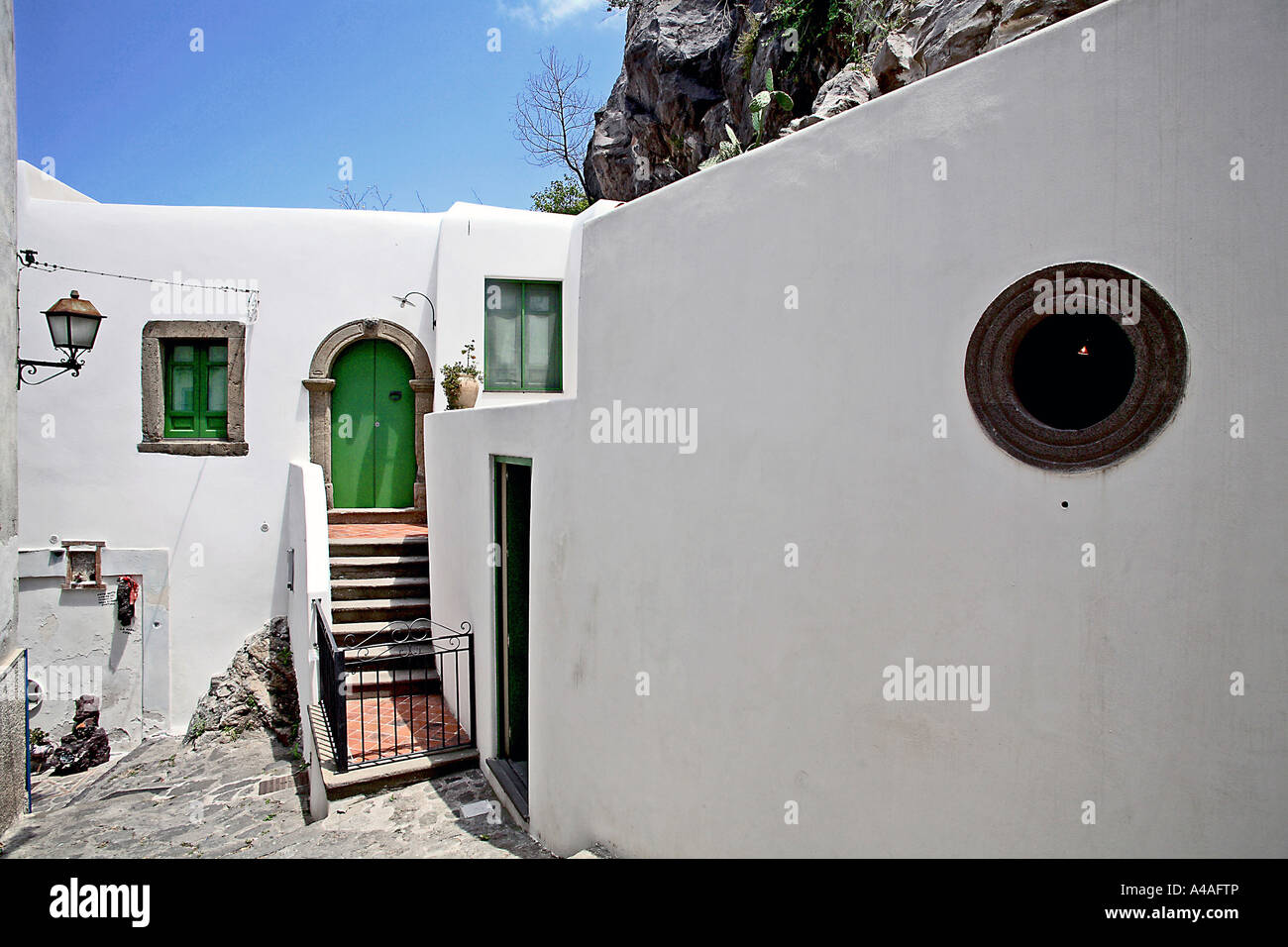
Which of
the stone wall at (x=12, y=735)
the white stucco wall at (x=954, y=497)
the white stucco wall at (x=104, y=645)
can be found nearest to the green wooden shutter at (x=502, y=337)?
the white stucco wall at (x=104, y=645)

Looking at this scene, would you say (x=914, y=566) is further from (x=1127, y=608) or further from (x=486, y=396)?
(x=486, y=396)

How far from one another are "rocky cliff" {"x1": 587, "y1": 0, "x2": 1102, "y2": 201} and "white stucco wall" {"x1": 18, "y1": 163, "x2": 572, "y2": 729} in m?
4.37

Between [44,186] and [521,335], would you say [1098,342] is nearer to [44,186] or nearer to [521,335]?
[521,335]

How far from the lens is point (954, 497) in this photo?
271 centimetres

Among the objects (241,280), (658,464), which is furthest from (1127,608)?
(241,280)

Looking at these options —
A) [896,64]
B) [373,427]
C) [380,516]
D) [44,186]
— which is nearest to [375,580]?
[380,516]

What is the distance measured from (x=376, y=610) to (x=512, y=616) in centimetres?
304

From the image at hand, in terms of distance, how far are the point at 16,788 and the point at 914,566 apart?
6.10 m

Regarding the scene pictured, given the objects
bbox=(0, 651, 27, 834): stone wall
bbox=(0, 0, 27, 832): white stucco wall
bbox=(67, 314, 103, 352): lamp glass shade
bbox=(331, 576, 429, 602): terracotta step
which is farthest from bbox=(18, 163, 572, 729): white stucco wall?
bbox=(0, 651, 27, 834): stone wall

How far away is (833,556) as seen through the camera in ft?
10.0

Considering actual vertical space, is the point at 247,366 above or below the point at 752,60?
below

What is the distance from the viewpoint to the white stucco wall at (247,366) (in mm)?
9523

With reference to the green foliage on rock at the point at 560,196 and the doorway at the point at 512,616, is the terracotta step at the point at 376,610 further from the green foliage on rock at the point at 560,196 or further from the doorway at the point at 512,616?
the green foliage on rock at the point at 560,196

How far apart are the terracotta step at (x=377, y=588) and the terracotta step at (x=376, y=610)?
0.32 ft
